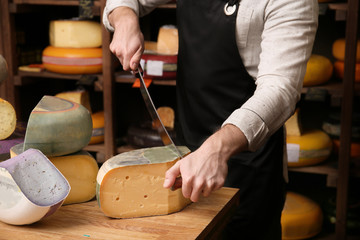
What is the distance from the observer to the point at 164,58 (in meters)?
2.50

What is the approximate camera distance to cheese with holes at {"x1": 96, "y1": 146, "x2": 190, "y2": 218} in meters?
1.12

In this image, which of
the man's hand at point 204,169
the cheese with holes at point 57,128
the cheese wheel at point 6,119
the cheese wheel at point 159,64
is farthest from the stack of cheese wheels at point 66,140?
the cheese wheel at point 159,64

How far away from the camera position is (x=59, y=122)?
1134 millimetres

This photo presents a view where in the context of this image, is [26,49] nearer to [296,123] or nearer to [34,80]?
[34,80]

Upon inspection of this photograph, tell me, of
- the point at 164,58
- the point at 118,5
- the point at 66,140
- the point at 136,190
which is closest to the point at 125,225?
the point at 136,190

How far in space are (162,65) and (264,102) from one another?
4.78ft

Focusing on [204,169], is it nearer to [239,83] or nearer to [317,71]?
[239,83]

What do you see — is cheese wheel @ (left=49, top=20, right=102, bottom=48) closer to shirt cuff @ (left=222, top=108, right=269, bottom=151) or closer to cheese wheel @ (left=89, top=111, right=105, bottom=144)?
cheese wheel @ (left=89, top=111, right=105, bottom=144)

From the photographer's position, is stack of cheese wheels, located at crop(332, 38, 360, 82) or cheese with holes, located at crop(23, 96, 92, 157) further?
stack of cheese wheels, located at crop(332, 38, 360, 82)

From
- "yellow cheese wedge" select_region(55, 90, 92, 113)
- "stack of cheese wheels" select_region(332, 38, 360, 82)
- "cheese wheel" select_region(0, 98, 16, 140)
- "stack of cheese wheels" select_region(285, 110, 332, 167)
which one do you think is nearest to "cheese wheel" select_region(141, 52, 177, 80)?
"yellow cheese wedge" select_region(55, 90, 92, 113)

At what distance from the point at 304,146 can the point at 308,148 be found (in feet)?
0.07

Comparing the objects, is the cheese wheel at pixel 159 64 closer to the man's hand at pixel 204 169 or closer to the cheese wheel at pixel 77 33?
the cheese wheel at pixel 77 33

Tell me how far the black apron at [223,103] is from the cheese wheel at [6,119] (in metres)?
0.51

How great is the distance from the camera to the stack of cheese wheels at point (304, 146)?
8.10ft
